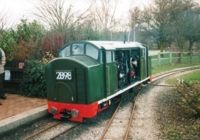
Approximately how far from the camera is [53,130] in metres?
10.7

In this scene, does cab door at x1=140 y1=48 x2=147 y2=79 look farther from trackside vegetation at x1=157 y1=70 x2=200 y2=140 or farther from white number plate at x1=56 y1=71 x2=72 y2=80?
white number plate at x1=56 y1=71 x2=72 y2=80

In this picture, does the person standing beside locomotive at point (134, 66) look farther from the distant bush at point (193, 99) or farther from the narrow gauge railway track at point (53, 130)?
the narrow gauge railway track at point (53, 130)

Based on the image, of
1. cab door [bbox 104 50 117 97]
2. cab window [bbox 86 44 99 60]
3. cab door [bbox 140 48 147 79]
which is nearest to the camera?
cab window [bbox 86 44 99 60]

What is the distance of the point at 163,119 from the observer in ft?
39.2

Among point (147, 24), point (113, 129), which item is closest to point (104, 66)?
point (113, 129)

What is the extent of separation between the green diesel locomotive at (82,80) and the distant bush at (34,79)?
5.42 ft

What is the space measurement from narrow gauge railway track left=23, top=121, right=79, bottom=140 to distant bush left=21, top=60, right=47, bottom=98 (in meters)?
2.82

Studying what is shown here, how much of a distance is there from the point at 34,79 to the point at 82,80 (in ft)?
12.3

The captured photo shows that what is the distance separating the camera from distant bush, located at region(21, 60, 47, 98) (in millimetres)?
14055

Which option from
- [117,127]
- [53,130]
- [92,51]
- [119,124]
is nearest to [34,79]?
[92,51]

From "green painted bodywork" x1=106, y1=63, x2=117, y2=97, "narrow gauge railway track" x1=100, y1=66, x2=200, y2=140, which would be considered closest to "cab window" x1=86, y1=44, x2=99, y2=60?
"green painted bodywork" x1=106, y1=63, x2=117, y2=97

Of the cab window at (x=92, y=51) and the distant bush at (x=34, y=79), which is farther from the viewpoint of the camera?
the distant bush at (x=34, y=79)

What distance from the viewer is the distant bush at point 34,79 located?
14.1 metres

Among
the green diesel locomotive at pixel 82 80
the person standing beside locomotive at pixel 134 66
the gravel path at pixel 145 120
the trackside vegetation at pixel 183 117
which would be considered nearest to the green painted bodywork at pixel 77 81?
the green diesel locomotive at pixel 82 80
